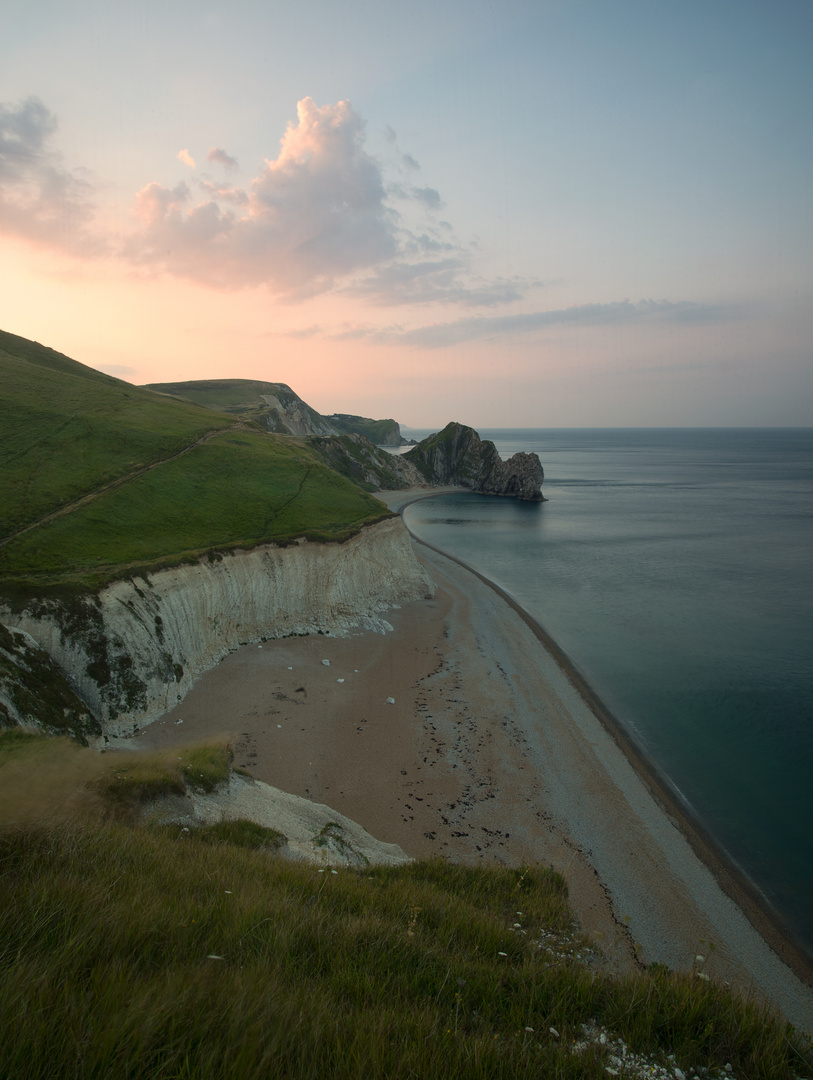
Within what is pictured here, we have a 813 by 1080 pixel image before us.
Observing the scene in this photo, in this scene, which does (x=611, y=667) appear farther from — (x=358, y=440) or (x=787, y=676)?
(x=358, y=440)

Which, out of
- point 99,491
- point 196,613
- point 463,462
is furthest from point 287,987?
point 463,462

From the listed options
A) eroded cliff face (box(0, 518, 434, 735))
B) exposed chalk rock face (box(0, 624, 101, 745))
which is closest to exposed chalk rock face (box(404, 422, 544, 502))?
eroded cliff face (box(0, 518, 434, 735))

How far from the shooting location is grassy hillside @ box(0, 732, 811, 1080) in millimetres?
3445

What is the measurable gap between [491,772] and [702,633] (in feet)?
80.8

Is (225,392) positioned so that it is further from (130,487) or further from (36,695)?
(36,695)

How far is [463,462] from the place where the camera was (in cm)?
14212

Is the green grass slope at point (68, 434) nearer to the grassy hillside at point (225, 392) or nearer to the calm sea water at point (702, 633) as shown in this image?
the calm sea water at point (702, 633)

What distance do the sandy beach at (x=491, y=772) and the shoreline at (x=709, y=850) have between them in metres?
0.11

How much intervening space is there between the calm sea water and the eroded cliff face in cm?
1483

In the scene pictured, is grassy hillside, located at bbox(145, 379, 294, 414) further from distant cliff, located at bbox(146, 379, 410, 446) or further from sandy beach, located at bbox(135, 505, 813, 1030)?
sandy beach, located at bbox(135, 505, 813, 1030)

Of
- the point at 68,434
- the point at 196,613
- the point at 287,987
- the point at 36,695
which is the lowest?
the point at 36,695

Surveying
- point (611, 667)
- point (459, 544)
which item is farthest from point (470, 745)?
point (459, 544)

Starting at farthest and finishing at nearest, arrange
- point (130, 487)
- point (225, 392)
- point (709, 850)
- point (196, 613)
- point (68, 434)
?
point (225, 392) → point (68, 434) → point (130, 487) → point (196, 613) → point (709, 850)

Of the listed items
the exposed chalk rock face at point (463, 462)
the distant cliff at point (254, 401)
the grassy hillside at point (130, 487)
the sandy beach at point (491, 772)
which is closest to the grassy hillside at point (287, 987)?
the sandy beach at point (491, 772)
